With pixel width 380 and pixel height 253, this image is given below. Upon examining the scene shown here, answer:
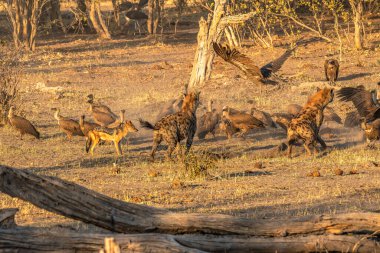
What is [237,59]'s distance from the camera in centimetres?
1725

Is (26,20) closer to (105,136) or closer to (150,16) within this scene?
(150,16)

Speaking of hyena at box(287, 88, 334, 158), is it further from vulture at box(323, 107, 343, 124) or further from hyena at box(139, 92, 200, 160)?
vulture at box(323, 107, 343, 124)

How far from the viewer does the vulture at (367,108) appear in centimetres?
1498

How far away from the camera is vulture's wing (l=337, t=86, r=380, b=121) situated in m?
15.1

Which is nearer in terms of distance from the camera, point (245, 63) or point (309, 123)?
point (309, 123)

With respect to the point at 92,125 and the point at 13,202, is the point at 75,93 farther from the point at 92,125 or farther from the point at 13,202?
the point at 13,202

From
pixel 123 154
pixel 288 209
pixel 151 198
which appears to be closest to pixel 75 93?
pixel 123 154

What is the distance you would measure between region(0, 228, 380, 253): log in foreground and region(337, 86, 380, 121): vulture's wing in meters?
9.45

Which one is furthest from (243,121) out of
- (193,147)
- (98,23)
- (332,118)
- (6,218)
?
(98,23)

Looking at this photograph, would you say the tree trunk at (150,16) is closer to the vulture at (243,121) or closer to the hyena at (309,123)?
the vulture at (243,121)

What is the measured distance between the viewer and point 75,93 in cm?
2291

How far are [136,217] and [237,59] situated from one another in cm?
1155

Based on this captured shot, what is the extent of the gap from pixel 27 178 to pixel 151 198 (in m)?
4.83

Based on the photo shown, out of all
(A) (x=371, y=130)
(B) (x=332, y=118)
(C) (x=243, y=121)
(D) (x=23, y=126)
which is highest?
(A) (x=371, y=130)
